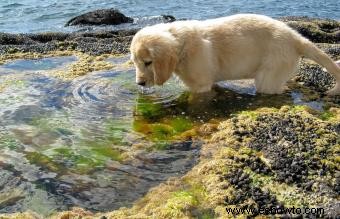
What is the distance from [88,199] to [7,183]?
98 cm

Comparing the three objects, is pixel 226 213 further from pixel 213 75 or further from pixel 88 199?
pixel 213 75

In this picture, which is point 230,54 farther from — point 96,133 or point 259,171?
point 259,171

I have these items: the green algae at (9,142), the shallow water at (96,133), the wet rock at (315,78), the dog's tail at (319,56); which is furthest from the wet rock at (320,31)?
the green algae at (9,142)

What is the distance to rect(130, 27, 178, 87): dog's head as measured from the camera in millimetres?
6840

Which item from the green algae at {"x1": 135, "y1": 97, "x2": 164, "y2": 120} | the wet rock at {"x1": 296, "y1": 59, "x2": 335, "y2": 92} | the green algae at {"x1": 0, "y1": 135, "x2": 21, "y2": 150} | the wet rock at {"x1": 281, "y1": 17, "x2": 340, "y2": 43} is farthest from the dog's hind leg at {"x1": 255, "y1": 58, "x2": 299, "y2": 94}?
the wet rock at {"x1": 281, "y1": 17, "x2": 340, "y2": 43}

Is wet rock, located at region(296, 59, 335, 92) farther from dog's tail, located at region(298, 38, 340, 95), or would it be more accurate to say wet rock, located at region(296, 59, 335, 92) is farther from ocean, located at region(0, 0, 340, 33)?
ocean, located at region(0, 0, 340, 33)

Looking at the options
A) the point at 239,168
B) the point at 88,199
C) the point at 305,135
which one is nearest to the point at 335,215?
the point at 239,168

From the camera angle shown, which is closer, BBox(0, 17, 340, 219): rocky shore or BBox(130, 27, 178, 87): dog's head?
BBox(0, 17, 340, 219): rocky shore

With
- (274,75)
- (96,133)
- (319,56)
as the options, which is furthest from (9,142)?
(319,56)

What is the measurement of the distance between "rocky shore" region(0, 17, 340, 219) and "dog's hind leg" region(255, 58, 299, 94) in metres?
0.51

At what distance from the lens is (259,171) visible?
4965 mm

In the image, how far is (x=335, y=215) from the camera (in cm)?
407

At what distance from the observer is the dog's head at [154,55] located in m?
6.84

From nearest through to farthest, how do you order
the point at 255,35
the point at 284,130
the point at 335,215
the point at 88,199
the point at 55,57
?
the point at 335,215 < the point at 88,199 < the point at 284,130 < the point at 255,35 < the point at 55,57
